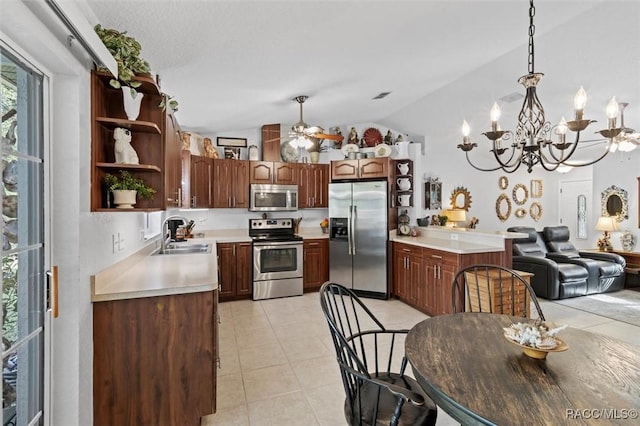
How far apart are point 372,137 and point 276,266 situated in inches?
108

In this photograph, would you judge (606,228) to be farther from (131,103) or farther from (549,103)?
(131,103)

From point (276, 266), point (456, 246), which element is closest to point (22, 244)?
point (276, 266)

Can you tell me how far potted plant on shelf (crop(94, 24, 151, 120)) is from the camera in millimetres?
1619

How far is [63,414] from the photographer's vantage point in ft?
5.00

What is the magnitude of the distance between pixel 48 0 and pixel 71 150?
27.1 inches

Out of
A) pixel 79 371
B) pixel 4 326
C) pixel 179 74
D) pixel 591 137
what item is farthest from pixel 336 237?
pixel 591 137

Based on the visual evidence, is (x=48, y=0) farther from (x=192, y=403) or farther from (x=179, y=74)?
(x=192, y=403)

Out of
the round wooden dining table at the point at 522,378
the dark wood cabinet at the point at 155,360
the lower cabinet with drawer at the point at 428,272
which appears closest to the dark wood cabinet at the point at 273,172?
the lower cabinet with drawer at the point at 428,272

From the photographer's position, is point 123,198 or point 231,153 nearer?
point 123,198

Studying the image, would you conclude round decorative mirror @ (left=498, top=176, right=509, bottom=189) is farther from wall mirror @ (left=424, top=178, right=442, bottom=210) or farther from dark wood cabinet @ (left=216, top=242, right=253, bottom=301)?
dark wood cabinet @ (left=216, top=242, right=253, bottom=301)

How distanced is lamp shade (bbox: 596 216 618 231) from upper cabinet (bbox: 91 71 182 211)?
7.52 m

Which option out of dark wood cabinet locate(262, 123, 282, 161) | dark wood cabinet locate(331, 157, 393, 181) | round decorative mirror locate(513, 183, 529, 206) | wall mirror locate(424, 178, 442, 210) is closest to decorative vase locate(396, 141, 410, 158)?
dark wood cabinet locate(331, 157, 393, 181)

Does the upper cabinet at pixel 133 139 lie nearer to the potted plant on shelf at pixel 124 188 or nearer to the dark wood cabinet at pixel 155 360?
the potted plant on shelf at pixel 124 188

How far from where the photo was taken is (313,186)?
531 centimetres
